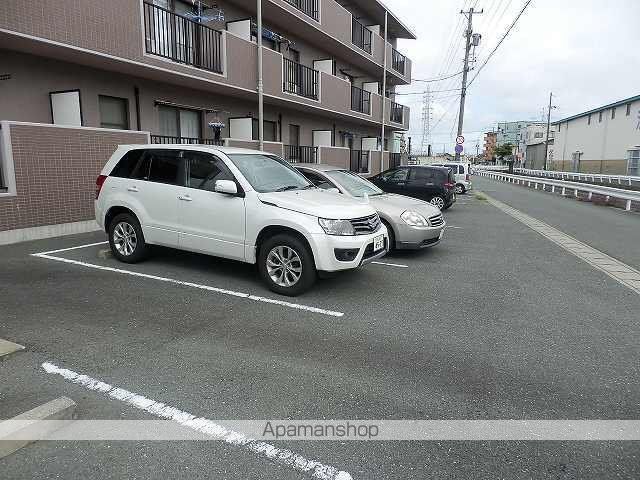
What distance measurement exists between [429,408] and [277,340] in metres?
1.57

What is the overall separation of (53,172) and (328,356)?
22.5 ft

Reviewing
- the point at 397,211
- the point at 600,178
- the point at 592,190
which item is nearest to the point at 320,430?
the point at 397,211

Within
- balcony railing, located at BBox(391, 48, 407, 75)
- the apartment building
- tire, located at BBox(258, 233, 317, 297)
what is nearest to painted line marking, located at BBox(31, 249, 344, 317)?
tire, located at BBox(258, 233, 317, 297)

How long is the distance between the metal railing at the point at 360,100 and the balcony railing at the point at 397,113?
4545mm

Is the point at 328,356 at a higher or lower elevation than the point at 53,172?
lower

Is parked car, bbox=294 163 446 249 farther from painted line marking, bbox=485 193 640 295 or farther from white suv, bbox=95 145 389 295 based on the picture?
painted line marking, bbox=485 193 640 295

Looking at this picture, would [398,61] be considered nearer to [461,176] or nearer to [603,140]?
[461,176]

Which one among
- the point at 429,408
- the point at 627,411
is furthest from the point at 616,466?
the point at 429,408

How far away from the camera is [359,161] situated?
70.0ft

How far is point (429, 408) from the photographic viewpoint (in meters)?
3.04

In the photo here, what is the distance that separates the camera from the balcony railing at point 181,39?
9.66 metres

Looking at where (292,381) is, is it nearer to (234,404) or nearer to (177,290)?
(234,404)

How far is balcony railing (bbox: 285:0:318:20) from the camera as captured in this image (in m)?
15.1

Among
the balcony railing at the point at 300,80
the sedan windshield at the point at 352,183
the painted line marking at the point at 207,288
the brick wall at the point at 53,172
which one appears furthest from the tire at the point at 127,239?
the balcony railing at the point at 300,80
